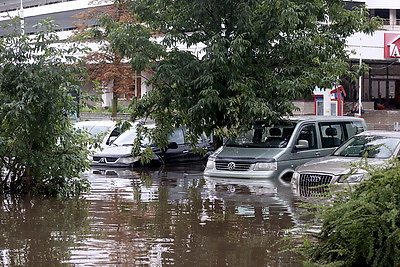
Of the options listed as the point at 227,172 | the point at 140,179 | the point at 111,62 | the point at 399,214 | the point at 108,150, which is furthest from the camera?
the point at 111,62

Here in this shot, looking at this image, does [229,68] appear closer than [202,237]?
No

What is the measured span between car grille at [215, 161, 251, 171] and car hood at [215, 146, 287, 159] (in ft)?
0.67

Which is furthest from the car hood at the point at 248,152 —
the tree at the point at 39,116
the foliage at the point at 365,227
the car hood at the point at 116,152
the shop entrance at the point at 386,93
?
the shop entrance at the point at 386,93

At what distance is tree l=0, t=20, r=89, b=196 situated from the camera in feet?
42.2

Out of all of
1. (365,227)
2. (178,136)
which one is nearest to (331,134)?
(178,136)

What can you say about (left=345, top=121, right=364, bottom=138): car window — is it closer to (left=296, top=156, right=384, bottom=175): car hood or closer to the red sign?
(left=296, top=156, right=384, bottom=175): car hood

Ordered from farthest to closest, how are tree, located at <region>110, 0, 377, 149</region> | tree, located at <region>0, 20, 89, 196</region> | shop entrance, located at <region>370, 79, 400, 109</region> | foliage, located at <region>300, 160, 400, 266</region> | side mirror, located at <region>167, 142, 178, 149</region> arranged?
shop entrance, located at <region>370, 79, 400, 109</region>
side mirror, located at <region>167, 142, 178, 149</region>
tree, located at <region>110, 0, 377, 149</region>
tree, located at <region>0, 20, 89, 196</region>
foliage, located at <region>300, 160, 400, 266</region>

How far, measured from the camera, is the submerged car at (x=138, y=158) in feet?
66.1

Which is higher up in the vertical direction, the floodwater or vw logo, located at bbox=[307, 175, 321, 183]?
vw logo, located at bbox=[307, 175, 321, 183]

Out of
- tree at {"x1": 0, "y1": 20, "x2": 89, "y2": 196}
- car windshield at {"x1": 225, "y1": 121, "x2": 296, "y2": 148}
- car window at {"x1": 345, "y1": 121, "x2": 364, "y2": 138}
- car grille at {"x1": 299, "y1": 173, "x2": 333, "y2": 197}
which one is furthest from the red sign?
tree at {"x1": 0, "y1": 20, "x2": 89, "y2": 196}

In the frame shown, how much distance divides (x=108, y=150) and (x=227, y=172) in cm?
626

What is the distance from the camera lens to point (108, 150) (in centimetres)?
2070

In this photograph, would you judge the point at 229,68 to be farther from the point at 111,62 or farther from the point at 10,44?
the point at 111,62

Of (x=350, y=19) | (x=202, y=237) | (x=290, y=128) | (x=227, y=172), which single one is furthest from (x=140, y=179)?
(x=202, y=237)
